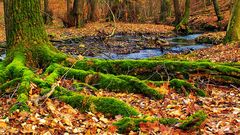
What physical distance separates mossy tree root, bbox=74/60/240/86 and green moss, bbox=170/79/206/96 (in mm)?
209

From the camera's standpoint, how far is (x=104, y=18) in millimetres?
37250

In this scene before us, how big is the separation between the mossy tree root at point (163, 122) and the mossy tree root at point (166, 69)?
98.3 inches

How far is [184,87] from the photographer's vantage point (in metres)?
7.73

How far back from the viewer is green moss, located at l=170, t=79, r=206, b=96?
25.0ft

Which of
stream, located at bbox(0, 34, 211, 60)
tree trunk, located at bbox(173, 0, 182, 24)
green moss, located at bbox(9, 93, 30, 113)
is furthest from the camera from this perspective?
tree trunk, located at bbox(173, 0, 182, 24)

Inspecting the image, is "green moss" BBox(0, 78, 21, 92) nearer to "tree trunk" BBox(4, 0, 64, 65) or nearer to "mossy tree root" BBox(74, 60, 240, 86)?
"tree trunk" BBox(4, 0, 64, 65)

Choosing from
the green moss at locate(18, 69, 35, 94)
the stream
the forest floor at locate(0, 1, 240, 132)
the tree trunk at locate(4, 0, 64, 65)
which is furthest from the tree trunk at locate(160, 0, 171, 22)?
the green moss at locate(18, 69, 35, 94)

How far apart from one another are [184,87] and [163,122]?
7.82 feet

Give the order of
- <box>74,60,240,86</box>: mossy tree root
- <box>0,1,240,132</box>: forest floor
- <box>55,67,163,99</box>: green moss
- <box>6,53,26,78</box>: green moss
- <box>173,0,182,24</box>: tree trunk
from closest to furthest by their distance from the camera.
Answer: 1. <box>0,1,240,132</box>: forest floor
2. <box>55,67,163,99</box>: green moss
3. <box>6,53,26,78</box>: green moss
4. <box>74,60,240,86</box>: mossy tree root
5. <box>173,0,182,24</box>: tree trunk

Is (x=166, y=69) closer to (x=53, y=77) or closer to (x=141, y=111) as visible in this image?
(x=141, y=111)

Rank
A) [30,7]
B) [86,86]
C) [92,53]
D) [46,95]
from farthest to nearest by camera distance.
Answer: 1. [92,53]
2. [30,7]
3. [86,86]
4. [46,95]

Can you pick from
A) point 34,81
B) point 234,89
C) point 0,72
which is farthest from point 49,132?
point 234,89

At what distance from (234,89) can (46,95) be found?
4282mm

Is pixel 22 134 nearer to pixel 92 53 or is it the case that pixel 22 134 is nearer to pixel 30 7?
pixel 30 7
